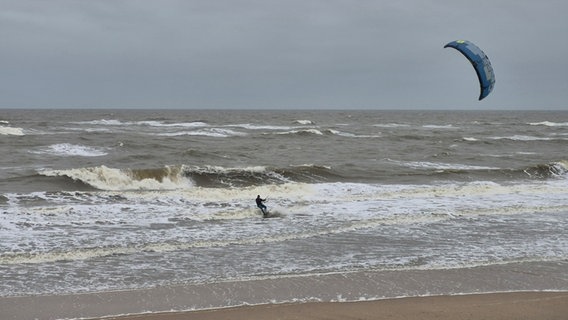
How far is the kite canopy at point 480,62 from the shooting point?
484 inches

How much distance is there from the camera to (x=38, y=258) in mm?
9391

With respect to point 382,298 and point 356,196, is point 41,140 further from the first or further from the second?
point 382,298

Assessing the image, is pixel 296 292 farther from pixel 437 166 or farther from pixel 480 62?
pixel 437 166

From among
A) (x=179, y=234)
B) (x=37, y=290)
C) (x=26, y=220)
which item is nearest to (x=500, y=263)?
(x=179, y=234)

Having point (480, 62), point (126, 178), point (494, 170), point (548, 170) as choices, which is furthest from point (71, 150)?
point (480, 62)

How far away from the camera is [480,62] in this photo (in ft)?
40.4

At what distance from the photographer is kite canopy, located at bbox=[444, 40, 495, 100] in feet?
40.4

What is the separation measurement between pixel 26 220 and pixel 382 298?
26.7 ft

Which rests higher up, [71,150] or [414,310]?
[414,310]

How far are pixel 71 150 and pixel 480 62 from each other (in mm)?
21828

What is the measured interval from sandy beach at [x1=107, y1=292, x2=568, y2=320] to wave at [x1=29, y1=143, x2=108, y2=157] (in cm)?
2146

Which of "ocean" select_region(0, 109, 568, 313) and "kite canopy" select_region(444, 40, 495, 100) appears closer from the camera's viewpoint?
"ocean" select_region(0, 109, 568, 313)

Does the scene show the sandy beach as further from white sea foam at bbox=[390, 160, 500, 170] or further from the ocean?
white sea foam at bbox=[390, 160, 500, 170]

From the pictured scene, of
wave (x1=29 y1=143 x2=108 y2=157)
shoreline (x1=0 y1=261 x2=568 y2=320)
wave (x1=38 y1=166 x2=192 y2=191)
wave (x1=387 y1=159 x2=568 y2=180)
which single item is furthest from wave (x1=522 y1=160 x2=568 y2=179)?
wave (x1=29 y1=143 x2=108 y2=157)
